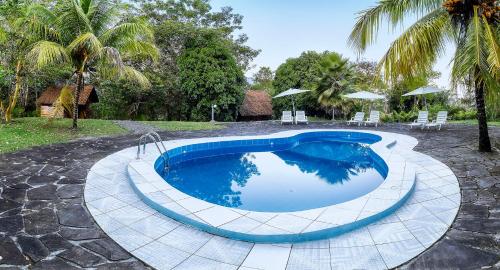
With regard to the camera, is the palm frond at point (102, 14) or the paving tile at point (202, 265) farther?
the palm frond at point (102, 14)

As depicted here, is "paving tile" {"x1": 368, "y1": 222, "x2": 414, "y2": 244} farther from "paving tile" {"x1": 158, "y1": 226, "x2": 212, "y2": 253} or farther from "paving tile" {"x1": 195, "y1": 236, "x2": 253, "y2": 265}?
"paving tile" {"x1": 158, "y1": 226, "x2": 212, "y2": 253}

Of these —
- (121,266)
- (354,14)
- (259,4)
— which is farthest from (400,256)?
(259,4)

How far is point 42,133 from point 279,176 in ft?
28.1

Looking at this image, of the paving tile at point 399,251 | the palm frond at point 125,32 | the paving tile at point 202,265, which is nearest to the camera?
the paving tile at point 202,265

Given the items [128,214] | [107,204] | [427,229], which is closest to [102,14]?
[107,204]

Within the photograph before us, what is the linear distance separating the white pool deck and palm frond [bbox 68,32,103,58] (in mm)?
6343

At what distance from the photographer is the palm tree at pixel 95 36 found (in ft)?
35.5

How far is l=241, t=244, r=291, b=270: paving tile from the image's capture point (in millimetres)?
3445

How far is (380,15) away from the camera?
791 centimetres

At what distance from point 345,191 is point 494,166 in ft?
10.8

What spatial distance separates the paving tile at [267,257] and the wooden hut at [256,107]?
70.5 ft

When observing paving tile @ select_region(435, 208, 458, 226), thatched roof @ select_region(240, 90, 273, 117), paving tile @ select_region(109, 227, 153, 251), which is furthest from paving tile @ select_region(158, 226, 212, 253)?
thatched roof @ select_region(240, 90, 273, 117)

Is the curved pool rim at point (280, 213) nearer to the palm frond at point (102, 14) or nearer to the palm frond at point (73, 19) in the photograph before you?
the palm frond at point (73, 19)

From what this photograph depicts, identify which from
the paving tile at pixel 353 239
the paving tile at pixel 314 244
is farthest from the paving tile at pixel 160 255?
the paving tile at pixel 353 239
